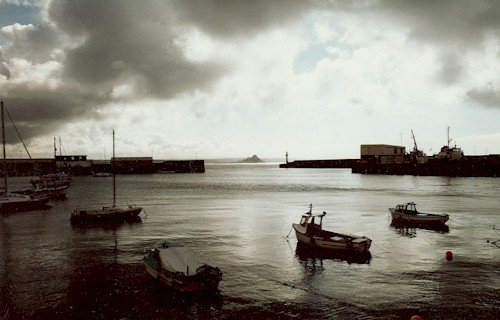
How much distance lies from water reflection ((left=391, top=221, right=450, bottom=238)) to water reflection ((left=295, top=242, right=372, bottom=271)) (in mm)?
13144

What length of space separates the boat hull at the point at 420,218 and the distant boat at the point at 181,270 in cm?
3412

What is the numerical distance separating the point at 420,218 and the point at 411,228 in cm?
247

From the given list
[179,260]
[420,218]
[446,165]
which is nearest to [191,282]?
[179,260]

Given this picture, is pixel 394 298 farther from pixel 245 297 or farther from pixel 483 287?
pixel 245 297

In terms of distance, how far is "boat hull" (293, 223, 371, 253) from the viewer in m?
32.3

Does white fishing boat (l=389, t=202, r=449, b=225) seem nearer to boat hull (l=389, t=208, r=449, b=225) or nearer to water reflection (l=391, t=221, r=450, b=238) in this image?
boat hull (l=389, t=208, r=449, b=225)

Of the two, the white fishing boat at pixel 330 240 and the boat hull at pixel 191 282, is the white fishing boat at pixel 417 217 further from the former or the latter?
the boat hull at pixel 191 282

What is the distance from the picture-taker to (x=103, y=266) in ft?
100.0

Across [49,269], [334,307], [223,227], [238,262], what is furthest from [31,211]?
[334,307]

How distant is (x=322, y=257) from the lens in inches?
1284

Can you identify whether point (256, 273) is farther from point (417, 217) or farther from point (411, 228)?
point (417, 217)

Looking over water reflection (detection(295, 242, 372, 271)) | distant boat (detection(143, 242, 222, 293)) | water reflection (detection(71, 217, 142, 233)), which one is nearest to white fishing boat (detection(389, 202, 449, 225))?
water reflection (detection(295, 242, 372, 271))

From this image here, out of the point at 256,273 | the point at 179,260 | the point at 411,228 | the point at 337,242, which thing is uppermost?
the point at 179,260

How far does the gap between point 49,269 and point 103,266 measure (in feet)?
13.5
